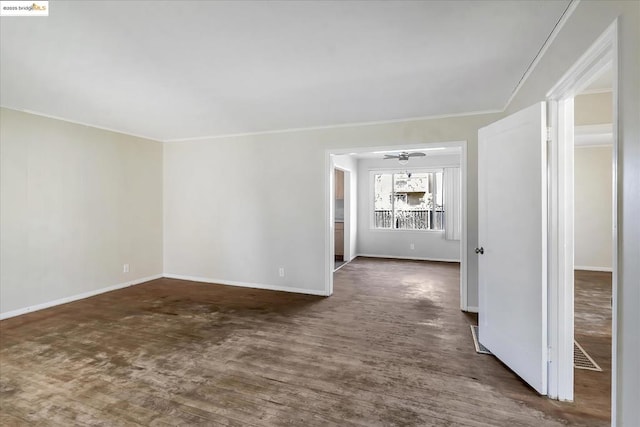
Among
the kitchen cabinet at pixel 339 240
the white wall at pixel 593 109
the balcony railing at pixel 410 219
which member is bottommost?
the kitchen cabinet at pixel 339 240

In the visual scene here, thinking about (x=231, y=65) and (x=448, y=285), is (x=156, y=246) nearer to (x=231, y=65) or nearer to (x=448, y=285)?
(x=231, y=65)

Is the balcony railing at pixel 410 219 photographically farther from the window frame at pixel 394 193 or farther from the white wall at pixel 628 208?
the white wall at pixel 628 208

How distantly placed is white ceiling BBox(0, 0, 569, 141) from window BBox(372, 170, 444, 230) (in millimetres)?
4060

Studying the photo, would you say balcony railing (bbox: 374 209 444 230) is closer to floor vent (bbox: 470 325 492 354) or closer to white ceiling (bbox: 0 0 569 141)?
white ceiling (bbox: 0 0 569 141)

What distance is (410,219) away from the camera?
25.7 feet

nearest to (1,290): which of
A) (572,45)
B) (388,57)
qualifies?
(388,57)

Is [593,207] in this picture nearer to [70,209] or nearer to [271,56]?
[271,56]

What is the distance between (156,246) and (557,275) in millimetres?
5743

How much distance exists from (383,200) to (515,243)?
18.5 feet

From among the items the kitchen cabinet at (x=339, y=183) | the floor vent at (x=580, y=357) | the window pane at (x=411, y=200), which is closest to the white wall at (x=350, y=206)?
the kitchen cabinet at (x=339, y=183)

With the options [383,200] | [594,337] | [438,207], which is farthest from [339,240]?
[594,337]

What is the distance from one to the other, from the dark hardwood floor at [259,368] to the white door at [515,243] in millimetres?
256

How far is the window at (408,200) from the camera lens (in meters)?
7.62

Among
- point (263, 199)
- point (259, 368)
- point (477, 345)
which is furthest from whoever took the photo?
point (263, 199)
